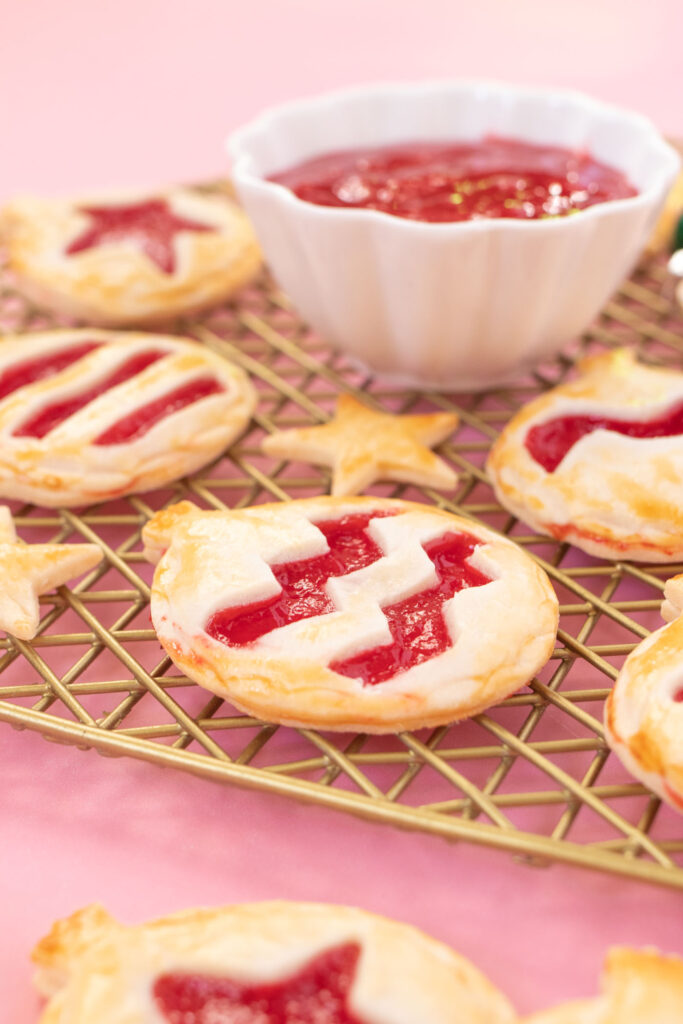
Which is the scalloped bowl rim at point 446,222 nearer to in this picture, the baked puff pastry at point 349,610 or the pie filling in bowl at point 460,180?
the pie filling in bowl at point 460,180

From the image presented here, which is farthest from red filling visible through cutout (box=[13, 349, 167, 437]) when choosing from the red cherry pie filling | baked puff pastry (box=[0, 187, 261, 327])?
baked puff pastry (box=[0, 187, 261, 327])

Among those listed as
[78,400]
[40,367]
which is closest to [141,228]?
[40,367]

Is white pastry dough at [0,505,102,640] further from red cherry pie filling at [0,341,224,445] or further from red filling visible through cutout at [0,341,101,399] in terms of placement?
red filling visible through cutout at [0,341,101,399]

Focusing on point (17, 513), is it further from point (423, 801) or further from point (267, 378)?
point (423, 801)

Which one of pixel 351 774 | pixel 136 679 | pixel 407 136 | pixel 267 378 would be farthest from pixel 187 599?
pixel 407 136

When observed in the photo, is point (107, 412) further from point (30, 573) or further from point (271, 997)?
point (271, 997)

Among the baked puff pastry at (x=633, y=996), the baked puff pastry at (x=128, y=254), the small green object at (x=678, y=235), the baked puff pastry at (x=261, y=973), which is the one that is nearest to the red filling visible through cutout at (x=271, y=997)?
the baked puff pastry at (x=261, y=973)
